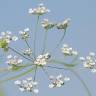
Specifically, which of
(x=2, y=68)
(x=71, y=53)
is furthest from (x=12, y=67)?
(x=71, y=53)

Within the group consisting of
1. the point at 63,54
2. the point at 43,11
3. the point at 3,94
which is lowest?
the point at 3,94

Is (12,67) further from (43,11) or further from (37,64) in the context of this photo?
(43,11)

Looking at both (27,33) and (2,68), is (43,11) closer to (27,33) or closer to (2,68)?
(27,33)

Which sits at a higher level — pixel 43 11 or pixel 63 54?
pixel 43 11

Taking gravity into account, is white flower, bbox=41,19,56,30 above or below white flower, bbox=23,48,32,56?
above

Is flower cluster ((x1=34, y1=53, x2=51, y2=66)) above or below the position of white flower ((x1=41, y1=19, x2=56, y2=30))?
below

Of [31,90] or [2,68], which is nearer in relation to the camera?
[31,90]

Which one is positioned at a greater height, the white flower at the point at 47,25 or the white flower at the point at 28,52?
the white flower at the point at 47,25

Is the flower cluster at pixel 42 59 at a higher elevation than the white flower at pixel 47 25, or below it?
below
